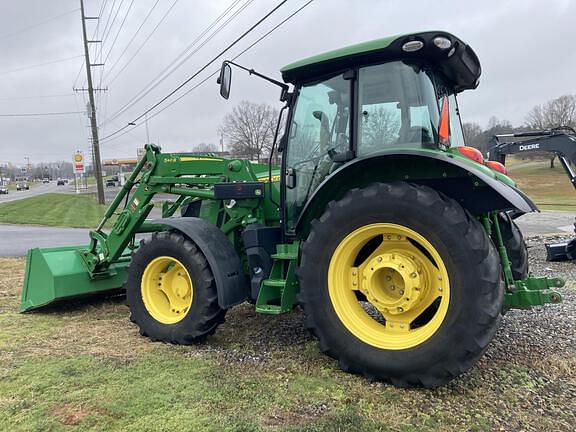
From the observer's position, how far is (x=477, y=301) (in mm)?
2982

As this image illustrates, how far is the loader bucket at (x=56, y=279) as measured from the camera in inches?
217

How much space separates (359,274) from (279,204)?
44.7 inches

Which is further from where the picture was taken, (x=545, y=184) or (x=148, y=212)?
(x=545, y=184)

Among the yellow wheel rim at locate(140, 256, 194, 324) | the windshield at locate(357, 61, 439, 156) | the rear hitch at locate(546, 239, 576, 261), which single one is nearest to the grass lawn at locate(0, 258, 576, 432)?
the yellow wheel rim at locate(140, 256, 194, 324)

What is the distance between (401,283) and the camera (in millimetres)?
3518

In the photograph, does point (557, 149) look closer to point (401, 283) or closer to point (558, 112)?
point (401, 283)

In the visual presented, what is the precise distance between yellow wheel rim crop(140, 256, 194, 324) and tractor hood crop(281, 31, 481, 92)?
2.06 metres

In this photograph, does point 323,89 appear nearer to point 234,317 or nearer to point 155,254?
point 155,254

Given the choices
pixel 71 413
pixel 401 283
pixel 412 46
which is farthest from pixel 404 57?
pixel 71 413

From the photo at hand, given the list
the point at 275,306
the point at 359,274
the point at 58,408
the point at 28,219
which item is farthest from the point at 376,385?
the point at 28,219

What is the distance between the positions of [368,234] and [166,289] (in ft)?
Result: 7.36

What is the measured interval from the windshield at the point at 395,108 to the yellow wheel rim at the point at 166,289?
2106 mm

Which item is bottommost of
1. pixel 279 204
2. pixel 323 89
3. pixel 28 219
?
pixel 28 219

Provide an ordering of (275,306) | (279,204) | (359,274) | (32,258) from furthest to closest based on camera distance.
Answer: (32,258) → (279,204) → (275,306) → (359,274)
